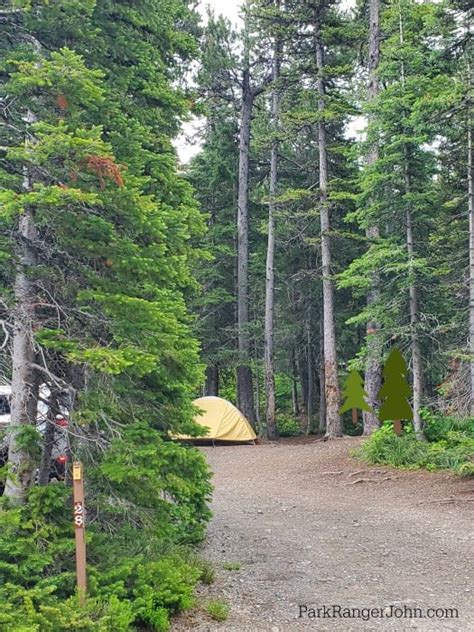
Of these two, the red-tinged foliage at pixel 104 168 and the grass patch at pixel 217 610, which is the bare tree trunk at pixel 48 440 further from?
the red-tinged foliage at pixel 104 168

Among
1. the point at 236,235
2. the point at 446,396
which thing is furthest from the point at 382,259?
the point at 236,235

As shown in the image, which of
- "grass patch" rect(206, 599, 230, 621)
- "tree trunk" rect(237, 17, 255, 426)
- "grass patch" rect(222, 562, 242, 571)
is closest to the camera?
"grass patch" rect(206, 599, 230, 621)

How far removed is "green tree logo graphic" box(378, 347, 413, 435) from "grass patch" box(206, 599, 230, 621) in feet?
26.0

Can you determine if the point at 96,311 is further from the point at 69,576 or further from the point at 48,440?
the point at 69,576

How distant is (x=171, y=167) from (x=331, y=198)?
10.1 meters

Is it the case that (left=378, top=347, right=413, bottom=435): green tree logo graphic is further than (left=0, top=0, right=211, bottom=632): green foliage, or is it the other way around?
(left=378, top=347, right=413, bottom=435): green tree logo graphic

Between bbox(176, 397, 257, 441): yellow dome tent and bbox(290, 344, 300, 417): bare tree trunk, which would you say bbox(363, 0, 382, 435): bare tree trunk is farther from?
bbox(290, 344, 300, 417): bare tree trunk

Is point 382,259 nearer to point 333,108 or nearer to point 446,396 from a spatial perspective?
point 446,396

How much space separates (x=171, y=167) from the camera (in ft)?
17.8

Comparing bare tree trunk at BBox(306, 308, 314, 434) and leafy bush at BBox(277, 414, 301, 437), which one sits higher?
bare tree trunk at BBox(306, 308, 314, 434)

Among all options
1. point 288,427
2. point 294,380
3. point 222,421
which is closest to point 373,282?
point 222,421

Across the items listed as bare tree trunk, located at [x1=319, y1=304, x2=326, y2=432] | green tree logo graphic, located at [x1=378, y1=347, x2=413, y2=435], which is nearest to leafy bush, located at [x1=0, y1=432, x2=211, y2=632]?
green tree logo graphic, located at [x1=378, y1=347, x2=413, y2=435]

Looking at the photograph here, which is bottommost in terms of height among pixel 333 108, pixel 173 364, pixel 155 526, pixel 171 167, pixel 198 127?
pixel 155 526

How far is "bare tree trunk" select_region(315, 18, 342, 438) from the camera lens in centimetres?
1527
